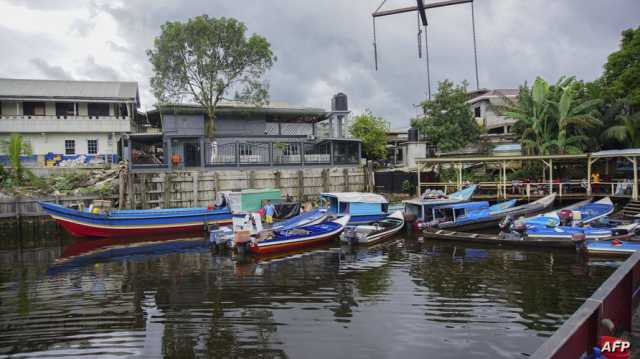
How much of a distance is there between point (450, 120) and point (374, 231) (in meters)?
16.8

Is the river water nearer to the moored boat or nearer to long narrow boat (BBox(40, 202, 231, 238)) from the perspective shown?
long narrow boat (BBox(40, 202, 231, 238))

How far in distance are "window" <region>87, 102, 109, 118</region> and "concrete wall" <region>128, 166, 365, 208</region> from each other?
1325 centimetres

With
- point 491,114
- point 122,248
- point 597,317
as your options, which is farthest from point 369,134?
point 597,317

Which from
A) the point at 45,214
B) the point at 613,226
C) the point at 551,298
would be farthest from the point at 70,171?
the point at 613,226

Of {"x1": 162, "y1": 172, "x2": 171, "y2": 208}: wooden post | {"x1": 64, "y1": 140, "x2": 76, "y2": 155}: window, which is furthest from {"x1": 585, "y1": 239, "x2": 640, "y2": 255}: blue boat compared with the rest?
{"x1": 64, "y1": 140, "x2": 76, "y2": 155}: window

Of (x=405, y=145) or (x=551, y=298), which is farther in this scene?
(x=405, y=145)

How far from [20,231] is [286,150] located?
58.8 ft

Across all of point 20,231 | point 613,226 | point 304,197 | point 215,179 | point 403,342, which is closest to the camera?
point 403,342

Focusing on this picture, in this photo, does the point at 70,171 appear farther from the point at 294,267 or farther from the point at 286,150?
the point at 294,267

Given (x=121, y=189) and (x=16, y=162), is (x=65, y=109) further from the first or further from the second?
(x=121, y=189)

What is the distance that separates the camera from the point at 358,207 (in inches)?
965

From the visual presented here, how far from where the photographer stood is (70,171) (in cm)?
3000

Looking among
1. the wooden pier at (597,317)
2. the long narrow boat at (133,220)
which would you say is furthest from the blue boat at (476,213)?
the wooden pier at (597,317)

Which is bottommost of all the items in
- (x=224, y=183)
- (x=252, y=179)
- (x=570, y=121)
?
(x=224, y=183)
